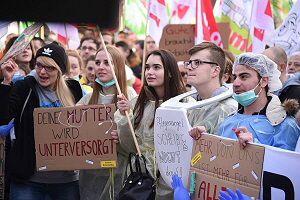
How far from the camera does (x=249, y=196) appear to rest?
3.47 meters

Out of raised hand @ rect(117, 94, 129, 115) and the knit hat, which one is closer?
raised hand @ rect(117, 94, 129, 115)

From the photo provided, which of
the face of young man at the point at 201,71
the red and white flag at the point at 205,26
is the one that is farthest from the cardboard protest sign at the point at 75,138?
the red and white flag at the point at 205,26

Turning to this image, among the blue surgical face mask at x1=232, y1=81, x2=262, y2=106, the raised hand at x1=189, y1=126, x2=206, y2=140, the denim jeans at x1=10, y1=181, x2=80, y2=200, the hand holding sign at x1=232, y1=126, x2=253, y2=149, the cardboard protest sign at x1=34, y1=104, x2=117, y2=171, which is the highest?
the blue surgical face mask at x1=232, y1=81, x2=262, y2=106

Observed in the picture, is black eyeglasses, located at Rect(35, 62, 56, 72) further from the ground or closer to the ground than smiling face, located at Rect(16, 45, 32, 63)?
further from the ground

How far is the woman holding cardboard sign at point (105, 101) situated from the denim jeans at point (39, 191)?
16 centimetres

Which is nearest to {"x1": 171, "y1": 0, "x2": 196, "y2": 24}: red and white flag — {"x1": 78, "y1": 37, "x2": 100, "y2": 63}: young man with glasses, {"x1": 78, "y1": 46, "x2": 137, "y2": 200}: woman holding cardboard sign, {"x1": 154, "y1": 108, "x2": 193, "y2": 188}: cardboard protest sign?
{"x1": 78, "y1": 37, "x2": 100, "y2": 63}: young man with glasses

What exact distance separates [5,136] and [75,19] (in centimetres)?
437

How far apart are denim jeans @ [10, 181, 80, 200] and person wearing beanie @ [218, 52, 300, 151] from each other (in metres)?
1.84

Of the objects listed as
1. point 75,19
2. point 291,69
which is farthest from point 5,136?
point 75,19

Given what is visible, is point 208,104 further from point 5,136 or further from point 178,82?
point 5,136

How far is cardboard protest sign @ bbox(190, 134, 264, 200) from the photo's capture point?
345 centimetres

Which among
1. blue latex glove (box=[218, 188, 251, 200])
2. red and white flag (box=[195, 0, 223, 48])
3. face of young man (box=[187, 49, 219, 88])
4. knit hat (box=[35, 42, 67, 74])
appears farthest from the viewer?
red and white flag (box=[195, 0, 223, 48])

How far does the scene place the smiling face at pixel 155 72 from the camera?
197 inches

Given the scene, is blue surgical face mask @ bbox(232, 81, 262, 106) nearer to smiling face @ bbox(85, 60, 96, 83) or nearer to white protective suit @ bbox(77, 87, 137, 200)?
white protective suit @ bbox(77, 87, 137, 200)
